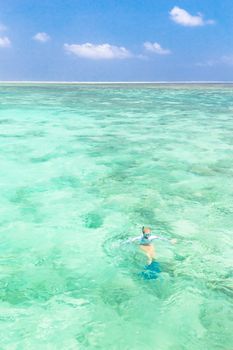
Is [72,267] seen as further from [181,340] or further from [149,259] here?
[181,340]

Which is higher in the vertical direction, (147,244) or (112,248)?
(147,244)

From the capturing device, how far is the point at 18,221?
11.5 meters

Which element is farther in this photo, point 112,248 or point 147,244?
point 112,248

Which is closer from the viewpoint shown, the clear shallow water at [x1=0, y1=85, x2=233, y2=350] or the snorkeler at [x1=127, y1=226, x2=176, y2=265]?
the clear shallow water at [x1=0, y1=85, x2=233, y2=350]

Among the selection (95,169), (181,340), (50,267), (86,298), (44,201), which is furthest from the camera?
(95,169)

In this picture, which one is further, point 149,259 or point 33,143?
point 33,143

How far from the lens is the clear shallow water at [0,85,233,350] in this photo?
7.00 metres

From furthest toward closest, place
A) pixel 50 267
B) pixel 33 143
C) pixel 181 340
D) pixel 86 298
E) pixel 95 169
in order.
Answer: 1. pixel 33 143
2. pixel 95 169
3. pixel 50 267
4. pixel 86 298
5. pixel 181 340

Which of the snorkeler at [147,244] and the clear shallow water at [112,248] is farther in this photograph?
the snorkeler at [147,244]

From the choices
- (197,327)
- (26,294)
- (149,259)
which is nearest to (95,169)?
(149,259)

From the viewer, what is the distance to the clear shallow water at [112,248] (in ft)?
23.0

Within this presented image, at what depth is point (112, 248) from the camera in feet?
32.4

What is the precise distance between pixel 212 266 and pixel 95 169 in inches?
361

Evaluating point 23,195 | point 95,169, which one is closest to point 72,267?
point 23,195
